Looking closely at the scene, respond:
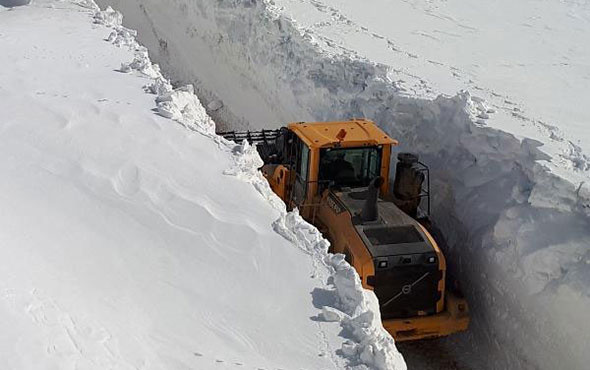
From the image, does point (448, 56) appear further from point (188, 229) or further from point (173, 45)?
point (188, 229)

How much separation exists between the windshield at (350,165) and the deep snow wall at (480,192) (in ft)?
4.56

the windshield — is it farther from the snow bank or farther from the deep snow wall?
the snow bank

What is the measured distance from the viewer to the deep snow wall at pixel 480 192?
8008mm

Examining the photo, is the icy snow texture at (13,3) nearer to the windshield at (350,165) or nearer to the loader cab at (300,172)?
the loader cab at (300,172)

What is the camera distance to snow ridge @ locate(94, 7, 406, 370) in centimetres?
532

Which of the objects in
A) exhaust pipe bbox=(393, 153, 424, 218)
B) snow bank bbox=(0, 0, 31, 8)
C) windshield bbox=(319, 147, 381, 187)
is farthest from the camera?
snow bank bbox=(0, 0, 31, 8)

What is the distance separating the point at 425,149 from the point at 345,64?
272cm

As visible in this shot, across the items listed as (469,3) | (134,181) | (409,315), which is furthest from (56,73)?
(469,3)

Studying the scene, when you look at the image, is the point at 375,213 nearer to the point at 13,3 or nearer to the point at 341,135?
the point at 341,135

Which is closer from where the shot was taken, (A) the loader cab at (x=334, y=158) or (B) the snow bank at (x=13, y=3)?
(A) the loader cab at (x=334, y=158)

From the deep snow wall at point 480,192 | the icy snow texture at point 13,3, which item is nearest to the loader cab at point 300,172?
the deep snow wall at point 480,192

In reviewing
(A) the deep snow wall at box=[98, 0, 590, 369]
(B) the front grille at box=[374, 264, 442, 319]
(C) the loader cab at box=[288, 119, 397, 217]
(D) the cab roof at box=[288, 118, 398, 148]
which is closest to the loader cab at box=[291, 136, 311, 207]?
(C) the loader cab at box=[288, 119, 397, 217]

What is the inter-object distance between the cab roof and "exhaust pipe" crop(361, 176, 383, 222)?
719mm

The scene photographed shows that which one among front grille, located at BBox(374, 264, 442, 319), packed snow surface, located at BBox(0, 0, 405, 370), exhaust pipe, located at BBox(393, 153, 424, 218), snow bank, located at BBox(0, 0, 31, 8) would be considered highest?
packed snow surface, located at BBox(0, 0, 405, 370)
